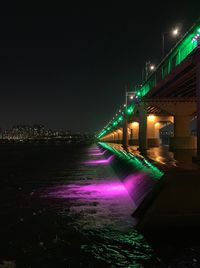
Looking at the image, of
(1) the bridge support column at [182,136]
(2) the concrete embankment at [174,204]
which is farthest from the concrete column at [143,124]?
(2) the concrete embankment at [174,204]

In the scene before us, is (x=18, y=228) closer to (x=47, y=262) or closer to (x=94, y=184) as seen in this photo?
(x=47, y=262)

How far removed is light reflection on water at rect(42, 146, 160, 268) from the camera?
11852mm

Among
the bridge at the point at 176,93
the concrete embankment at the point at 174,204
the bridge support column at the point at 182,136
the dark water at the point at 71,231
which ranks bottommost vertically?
the dark water at the point at 71,231

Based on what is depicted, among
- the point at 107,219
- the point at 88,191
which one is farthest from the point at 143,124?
the point at 107,219

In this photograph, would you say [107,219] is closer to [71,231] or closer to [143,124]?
[71,231]

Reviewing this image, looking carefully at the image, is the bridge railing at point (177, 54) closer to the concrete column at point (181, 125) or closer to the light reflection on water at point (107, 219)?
the light reflection on water at point (107, 219)

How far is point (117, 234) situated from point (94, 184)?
1494cm

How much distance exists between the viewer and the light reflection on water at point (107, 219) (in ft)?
38.9

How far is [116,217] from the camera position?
1680cm

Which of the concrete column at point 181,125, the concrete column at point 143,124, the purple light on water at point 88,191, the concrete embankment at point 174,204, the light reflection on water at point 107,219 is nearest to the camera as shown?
the light reflection on water at point 107,219

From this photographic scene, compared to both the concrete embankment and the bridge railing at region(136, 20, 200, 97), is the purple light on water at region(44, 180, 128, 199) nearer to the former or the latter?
the concrete embankment

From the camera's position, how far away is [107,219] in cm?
1641

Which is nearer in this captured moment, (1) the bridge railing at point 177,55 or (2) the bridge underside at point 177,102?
(1) the bridge railing at point 177,55

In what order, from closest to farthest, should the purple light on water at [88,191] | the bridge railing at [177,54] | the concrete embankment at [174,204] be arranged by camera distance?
the concrete embankment at [174,204], the purple light on water at [88,191], the bridge railing at [177,54]
